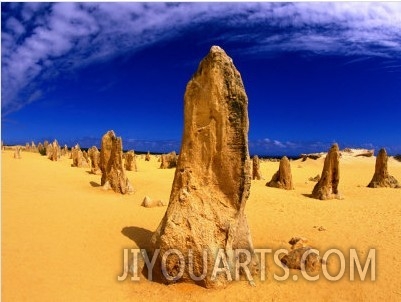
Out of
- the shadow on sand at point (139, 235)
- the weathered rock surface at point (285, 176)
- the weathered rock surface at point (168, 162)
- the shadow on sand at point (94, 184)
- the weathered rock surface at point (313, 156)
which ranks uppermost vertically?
the weathered rock surface at point (313, 156)

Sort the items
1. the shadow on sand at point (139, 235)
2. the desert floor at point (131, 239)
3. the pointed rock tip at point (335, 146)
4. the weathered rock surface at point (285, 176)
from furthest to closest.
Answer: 1. the weathered rock surface at point (285, 176)
2. the pointed rock tip at point (335, 146)
3. the shadow on sand at point (139, 235)
4. the desert floor at point (131, 239)

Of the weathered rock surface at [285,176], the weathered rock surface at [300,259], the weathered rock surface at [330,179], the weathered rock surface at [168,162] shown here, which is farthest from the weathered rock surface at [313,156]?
the weathered rock surface at [300,259]

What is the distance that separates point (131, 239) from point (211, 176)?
3136 millimetres

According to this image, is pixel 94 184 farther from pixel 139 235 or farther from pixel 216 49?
pixel 216 49

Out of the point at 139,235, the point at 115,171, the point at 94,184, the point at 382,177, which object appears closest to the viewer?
the point at 139,235

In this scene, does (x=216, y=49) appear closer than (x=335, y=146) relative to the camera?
Yes

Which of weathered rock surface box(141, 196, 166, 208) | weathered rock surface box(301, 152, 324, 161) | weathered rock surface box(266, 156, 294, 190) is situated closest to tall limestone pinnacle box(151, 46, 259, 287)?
weathered rock surface box(141, 196, 166, 208)

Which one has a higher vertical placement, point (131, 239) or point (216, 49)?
point (216, 49)

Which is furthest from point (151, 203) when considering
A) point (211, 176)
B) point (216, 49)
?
point (216, 49)

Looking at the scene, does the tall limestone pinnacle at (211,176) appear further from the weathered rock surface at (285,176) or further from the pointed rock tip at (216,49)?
the weathered rock surface at (285,176)

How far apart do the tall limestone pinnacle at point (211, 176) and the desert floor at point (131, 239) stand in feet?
2.62

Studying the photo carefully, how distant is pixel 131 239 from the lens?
9.88 m

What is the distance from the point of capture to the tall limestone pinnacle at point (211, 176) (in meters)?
7.78

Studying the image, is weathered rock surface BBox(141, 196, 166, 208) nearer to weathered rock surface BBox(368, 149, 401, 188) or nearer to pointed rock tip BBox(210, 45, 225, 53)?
pointed rock tip BBox(210, 45, 225, 53)
